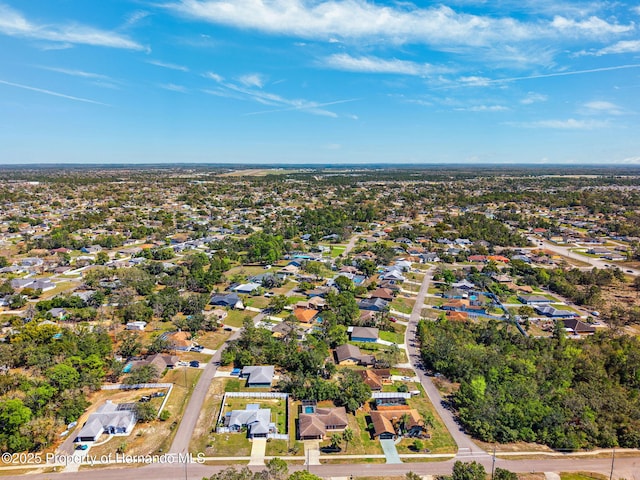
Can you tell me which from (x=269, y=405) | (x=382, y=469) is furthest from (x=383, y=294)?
(x=382, y=469)

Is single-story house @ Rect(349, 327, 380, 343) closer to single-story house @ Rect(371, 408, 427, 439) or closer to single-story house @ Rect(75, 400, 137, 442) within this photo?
single-story house @ Rect(371, 408, 427, 439)

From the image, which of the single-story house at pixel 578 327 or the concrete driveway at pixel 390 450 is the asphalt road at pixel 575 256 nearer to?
the single-story house at pixel 578 327

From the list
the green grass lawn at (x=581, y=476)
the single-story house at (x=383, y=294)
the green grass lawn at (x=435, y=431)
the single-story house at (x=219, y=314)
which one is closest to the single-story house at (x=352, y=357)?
the green grass lawn at (x=435, y=431)

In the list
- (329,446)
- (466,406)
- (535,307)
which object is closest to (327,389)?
(329,446)

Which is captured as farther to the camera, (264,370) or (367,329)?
(367,329)

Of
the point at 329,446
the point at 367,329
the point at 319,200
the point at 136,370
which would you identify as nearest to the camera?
the point at 329,446

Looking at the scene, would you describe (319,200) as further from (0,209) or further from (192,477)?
(192,477)

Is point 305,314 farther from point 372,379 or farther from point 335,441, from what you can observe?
point 335,441

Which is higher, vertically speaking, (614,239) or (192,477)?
(614,239)
